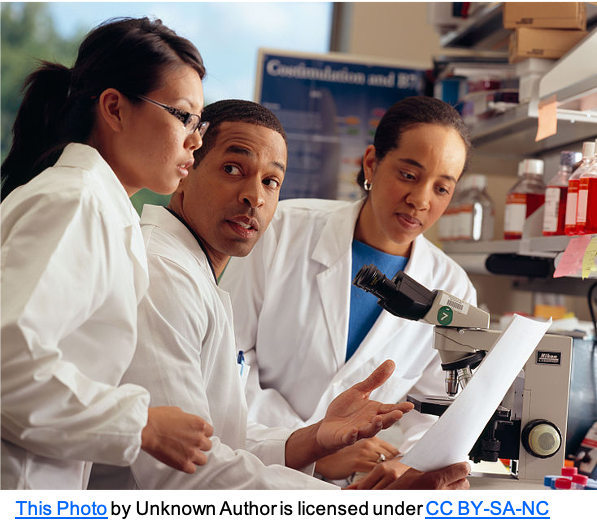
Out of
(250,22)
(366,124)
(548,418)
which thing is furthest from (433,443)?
(250,22)

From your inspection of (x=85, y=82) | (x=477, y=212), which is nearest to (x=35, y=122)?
(x=85, y=82)

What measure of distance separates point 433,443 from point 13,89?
388cm

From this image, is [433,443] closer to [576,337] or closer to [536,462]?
[536,462]

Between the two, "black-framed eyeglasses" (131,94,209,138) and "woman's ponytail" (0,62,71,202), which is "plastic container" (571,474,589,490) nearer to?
"black-framed eyeglasses" (131,94,209,138)

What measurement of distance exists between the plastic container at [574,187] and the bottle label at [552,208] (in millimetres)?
130

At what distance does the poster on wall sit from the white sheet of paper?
228 centimetres

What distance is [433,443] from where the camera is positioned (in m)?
1.02

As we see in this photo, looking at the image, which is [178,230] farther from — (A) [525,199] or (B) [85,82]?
(A) [525,199]

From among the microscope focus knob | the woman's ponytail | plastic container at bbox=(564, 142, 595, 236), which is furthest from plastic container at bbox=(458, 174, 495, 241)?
the woman's ponytail

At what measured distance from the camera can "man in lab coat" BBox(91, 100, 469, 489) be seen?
102cm

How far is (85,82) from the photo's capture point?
1094 mm

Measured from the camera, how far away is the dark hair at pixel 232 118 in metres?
1.34
